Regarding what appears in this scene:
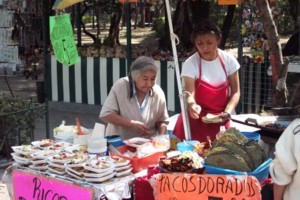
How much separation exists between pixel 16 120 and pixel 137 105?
2.72 metres

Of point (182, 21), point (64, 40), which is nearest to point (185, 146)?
point (64, 40)

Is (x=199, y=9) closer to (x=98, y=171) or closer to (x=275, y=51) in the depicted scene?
(x=275, y=51)

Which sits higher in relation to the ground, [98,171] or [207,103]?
[207,103]

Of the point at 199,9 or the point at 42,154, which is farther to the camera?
the point at 199,9

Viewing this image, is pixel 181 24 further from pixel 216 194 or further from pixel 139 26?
pixel 139 26

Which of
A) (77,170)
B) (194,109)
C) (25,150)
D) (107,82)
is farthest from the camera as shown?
(107,82)

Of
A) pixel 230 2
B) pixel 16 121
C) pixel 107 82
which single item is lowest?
pixel 16 121

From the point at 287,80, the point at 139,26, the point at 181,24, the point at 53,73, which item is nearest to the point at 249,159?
the point at 287,80

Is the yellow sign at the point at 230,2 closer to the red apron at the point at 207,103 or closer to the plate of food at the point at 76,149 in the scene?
the red apron at the point at 207,103

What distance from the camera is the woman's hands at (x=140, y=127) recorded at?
370 centimetres

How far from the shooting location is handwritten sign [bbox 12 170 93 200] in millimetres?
2887

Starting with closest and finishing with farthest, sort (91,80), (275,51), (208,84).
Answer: (208,84), (275,51), (91,80)

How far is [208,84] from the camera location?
367cm

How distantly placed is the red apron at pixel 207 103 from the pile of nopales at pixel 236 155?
0.90m
